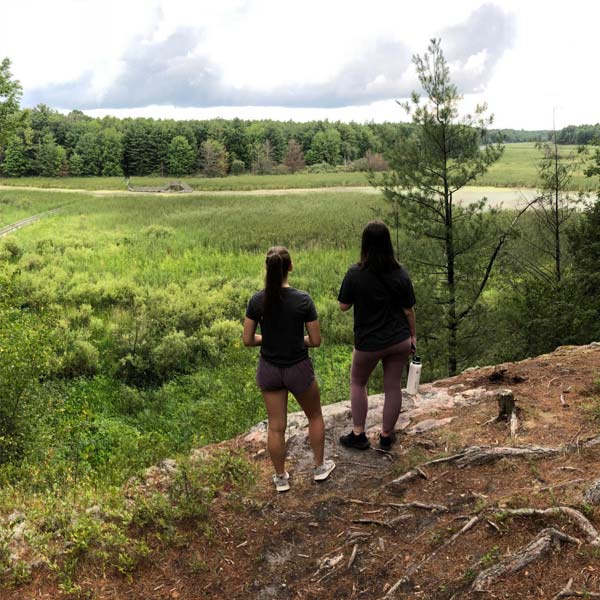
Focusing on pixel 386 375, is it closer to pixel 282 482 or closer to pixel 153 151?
pixel 282 482

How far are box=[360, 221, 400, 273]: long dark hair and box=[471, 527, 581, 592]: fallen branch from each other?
2160mm

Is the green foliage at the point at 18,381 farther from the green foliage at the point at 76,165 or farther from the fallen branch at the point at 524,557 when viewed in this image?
the green foliage at the point at 76,165

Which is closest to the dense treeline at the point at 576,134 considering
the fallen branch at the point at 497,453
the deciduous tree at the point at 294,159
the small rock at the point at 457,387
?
the small rock at the point at 457,387

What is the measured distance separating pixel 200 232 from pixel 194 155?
70.4 meters

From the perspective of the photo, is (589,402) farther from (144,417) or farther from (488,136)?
(144,417)

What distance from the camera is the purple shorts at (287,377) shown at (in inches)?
167

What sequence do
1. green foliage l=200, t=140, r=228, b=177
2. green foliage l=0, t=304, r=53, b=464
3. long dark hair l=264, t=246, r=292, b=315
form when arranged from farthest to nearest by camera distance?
green foliage l=200, t=140, r=228, b=177 < green foliage l=0, t=304, r=53, b=464 < long dark hair l=264, t=246, r=292, b=315

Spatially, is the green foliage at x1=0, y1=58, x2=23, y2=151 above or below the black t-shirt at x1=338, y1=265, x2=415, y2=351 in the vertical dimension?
above

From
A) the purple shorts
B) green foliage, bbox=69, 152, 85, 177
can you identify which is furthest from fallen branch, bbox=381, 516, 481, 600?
green foliage, bbox=69, 152, 85, 177

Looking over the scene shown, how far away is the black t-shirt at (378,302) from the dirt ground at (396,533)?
1.09 metres

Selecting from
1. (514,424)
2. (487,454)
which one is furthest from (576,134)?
(487,454)

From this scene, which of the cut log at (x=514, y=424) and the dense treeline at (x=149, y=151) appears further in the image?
the dense treeline at (x=149, y=151)

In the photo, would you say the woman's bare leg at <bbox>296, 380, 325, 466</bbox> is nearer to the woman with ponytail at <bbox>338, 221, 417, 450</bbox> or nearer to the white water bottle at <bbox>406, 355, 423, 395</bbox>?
the woman with ponytail at <bbox>338, 221, 417, 450</bbox>

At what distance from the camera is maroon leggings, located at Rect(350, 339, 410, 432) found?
4645 mm
